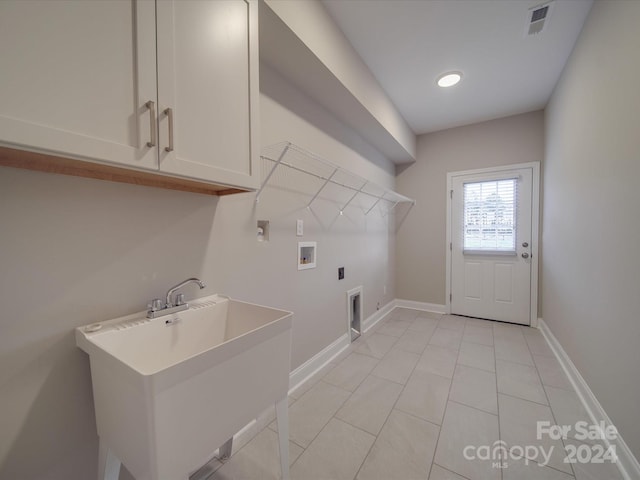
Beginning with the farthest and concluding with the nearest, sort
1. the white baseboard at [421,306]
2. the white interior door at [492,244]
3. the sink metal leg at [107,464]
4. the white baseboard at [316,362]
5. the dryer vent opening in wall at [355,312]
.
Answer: the white baseboard at [421,306], the white interior door at [492,244], the dryer vent opening in wall at [355,312], the white baseboard at [316,362], the sink metal leg at [107,464]

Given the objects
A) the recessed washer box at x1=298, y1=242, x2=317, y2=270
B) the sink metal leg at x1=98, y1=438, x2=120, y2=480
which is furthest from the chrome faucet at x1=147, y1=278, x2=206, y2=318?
the recessed washer box at x1=298, y1=242, x2=317, y2=270

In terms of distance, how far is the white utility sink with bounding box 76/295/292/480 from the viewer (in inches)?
26.4

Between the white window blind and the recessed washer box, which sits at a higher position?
the white window blind

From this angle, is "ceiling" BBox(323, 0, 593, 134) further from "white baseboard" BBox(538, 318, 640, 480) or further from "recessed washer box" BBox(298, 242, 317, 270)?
"white baseboard" BBox(538, 318, 640, 480)

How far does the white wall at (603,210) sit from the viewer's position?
4.13 ft

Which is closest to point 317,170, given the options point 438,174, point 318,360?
point 318,360

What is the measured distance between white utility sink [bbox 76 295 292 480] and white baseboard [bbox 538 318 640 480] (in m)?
1.60

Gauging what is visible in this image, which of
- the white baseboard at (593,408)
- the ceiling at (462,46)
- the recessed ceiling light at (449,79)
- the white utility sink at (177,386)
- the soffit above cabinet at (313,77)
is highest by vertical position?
the ceiling at (462,46)

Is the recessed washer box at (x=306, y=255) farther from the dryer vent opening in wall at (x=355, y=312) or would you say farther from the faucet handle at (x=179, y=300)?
the faucet handle at (x=179, y=300)

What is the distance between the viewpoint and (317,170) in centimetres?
218

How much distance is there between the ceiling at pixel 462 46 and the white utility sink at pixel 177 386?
6.77 feet

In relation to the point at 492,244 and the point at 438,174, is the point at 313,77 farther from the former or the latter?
the point at 492,244

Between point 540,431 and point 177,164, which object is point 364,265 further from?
point 177,164

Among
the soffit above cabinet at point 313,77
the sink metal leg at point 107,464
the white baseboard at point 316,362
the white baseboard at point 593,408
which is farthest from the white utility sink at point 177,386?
the white baseboard at point 593,408
